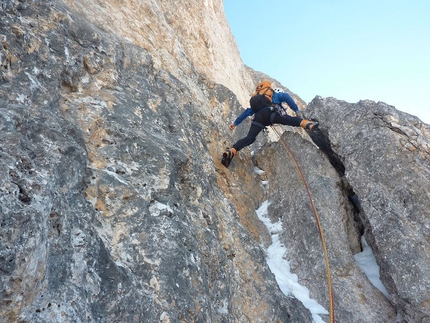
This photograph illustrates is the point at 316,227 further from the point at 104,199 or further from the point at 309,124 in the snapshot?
the point at 104,199

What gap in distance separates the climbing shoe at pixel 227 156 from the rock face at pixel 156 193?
250 millimetres

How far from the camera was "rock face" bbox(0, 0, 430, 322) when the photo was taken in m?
3.16

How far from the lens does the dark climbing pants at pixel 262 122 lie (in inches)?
347

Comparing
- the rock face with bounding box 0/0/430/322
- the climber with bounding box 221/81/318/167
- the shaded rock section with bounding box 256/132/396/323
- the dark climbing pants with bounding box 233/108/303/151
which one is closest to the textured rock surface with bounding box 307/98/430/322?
the rock face with bounding box 0/0/430/322

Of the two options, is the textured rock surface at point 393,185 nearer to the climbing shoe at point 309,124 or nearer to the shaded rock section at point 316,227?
the shaded rock section at point 316,227

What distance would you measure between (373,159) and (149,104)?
214 inches

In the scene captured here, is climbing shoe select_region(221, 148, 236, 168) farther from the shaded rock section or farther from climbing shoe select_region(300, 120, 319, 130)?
climbing shoe select_region(300, 120, 319, 130)

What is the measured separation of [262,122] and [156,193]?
203 inches

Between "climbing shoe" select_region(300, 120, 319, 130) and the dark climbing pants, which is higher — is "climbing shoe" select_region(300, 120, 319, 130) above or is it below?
above

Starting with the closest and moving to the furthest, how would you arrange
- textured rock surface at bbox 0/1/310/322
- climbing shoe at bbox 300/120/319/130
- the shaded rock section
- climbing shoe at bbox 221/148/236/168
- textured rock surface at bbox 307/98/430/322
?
textured rock surface at bbox 0/1/310/322, textured rock surface at bbox 307/98/430/322, the shaded rock section, climbing shoe at bbox 300/120/319/130, climbing shoe at bbox 221/148/236/168

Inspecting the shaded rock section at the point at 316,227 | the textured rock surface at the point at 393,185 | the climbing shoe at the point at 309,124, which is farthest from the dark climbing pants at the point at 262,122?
the textured rock surface at the point at 393,185

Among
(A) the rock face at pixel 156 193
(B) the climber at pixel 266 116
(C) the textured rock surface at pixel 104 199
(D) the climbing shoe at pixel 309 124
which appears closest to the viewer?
(C) the textured rock surface at pixel 104 199

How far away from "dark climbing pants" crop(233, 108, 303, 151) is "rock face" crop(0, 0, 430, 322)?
72 cm

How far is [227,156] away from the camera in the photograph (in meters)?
8.61
